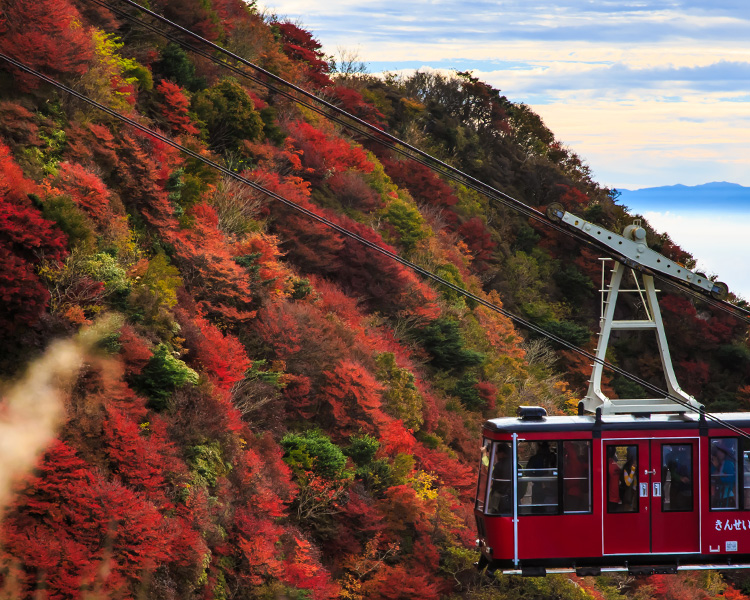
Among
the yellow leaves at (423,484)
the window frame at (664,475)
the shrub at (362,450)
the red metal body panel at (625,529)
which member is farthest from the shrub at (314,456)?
the window frame at (664,475)

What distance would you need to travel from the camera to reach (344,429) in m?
25.0

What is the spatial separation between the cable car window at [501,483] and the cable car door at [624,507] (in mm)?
1664

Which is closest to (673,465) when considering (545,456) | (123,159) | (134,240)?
(545,456)

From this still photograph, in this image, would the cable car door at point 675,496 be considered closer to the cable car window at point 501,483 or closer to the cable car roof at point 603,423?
the cable car roof at point 603,423

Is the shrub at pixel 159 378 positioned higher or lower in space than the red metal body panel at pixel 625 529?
higher

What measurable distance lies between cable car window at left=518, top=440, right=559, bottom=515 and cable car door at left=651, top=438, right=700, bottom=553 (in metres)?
1.72

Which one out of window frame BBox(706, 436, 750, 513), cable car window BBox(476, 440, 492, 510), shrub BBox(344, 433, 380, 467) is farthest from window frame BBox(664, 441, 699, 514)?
shrub BBox(344, 433, 380, 467)

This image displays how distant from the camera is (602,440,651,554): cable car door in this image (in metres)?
14.4

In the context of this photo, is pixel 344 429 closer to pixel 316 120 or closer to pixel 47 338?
pixel 47 338

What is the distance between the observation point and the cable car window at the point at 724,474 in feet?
47.5

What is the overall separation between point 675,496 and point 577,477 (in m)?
1.83

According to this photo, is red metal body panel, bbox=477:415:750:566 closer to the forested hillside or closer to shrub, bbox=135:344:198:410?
the forested hillside

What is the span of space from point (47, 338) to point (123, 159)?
28.3 ft

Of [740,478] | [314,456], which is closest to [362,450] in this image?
[314,456]
